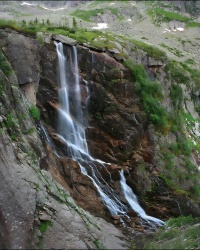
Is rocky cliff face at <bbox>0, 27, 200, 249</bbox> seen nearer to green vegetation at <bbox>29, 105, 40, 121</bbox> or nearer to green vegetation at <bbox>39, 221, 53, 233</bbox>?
green vegetation at <bbox>39, 221, 53, 233</bbox>

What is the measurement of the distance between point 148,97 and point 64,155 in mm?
8052

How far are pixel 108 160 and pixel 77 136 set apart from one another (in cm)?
275

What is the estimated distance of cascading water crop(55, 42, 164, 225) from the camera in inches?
784

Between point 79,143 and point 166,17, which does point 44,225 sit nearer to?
point 79,143

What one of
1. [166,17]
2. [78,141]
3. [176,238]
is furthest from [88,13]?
[176,238]

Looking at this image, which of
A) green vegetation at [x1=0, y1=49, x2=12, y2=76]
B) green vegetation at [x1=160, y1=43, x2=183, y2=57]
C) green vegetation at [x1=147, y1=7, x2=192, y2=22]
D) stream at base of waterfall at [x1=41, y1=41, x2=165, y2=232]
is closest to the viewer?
green vegetation at [x1=0, y1=49, x2=12, y2=76]

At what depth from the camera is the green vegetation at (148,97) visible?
23.2 m

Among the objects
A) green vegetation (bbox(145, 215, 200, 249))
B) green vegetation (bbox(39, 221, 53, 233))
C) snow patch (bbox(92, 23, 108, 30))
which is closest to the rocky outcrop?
green vegetation (bbox(39, 221, 53, 233))

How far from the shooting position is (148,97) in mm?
23625

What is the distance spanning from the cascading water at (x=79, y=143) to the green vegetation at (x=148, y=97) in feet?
14.6

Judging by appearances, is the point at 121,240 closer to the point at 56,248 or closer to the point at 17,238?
the point at 56,248

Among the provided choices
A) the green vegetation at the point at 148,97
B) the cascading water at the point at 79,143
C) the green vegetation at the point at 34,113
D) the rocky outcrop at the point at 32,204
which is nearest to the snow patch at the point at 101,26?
the green vegetation at the point at 148,97

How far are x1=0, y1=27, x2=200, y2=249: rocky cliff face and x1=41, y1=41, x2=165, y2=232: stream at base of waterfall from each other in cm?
42

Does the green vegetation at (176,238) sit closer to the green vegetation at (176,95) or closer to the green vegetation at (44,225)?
the green vegetation at (44,225)
